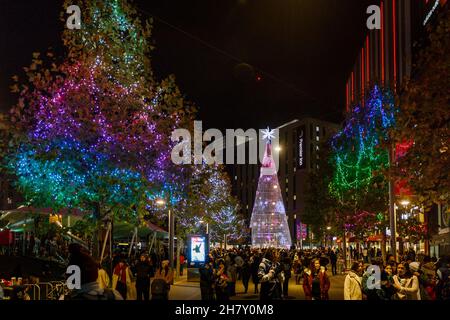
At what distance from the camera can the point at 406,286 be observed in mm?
13312

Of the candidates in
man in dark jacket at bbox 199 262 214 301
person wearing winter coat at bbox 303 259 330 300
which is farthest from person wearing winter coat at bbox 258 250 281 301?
man in dark jacket at bbox 199 262 214 301

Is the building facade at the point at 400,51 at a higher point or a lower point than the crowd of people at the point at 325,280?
higher

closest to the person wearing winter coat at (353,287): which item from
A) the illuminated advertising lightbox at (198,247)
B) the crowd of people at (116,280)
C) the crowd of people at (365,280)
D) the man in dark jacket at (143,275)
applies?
the crowd of people at (365,280)

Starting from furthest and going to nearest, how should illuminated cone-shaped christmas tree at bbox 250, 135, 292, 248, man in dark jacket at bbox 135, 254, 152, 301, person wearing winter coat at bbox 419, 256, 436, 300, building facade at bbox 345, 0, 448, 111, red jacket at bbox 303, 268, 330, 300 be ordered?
illuminated cone-shaped christmas tree at bbox 250, 135, 292, 248 → building facade at bbox 345, 0, 448, 111 → man in dark jacket at bbox 135, 254, 152, 301 → red jacket at bbox 303, 268, 330, 300 → person wearing winter coat at bbox 419, 256, 436, 300

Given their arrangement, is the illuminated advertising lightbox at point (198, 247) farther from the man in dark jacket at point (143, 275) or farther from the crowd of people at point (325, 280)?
the man in dark jacket at point (143, 275)

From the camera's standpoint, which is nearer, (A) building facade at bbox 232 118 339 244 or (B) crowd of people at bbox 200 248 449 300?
(B) crowd of people at bbox 200 248 449 300

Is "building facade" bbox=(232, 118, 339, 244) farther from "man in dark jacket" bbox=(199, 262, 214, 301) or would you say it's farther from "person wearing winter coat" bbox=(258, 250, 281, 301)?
"person wearing winter coat" bbox=(258, 250, 281, 301)

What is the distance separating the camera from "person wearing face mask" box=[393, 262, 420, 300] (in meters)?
13.1

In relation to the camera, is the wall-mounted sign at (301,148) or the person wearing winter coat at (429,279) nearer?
the person wearing winter coat at (429,279)

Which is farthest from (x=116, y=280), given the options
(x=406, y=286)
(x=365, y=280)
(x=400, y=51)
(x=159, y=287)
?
(x=400, y=51)

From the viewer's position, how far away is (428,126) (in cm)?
1424

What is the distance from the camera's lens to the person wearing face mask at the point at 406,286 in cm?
1313
